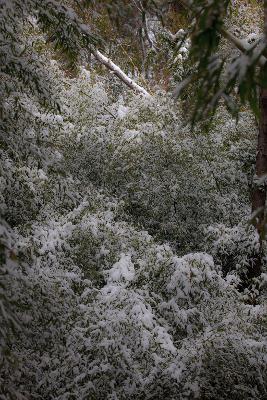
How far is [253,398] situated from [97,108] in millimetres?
6215

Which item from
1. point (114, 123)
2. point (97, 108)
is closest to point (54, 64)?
point (97, 108)

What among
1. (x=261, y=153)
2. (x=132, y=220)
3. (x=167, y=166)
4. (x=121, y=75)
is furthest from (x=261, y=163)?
(x=121, y=75)

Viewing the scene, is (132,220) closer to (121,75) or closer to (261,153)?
(261,153)

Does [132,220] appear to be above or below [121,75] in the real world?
below

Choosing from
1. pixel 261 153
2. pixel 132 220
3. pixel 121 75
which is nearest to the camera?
pixel 261 153

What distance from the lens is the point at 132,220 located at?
718 cm

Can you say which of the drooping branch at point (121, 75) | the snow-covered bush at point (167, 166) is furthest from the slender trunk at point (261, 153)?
the drooping branch at point (121, 75)

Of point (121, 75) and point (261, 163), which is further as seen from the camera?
point (121, 75)

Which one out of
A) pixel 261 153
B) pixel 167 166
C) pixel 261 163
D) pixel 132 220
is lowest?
pixel 132 220

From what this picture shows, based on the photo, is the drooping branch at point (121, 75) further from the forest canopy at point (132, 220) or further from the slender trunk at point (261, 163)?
the slender trunk at point (261, 163)

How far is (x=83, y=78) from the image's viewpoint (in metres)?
9.09

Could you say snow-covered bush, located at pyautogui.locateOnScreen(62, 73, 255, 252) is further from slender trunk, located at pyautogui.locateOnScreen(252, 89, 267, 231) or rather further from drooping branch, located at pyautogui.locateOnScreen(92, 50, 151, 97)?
drooping branch, located at pyautogui.locateOnScreen(92, 50, 151, 97)

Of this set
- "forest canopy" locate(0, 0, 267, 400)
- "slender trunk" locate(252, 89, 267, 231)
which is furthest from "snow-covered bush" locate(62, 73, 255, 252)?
"slender trunk" locate(252, 89, 267, 231)

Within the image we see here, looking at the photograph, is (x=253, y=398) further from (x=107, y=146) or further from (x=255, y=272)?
(x=107, y=146)
